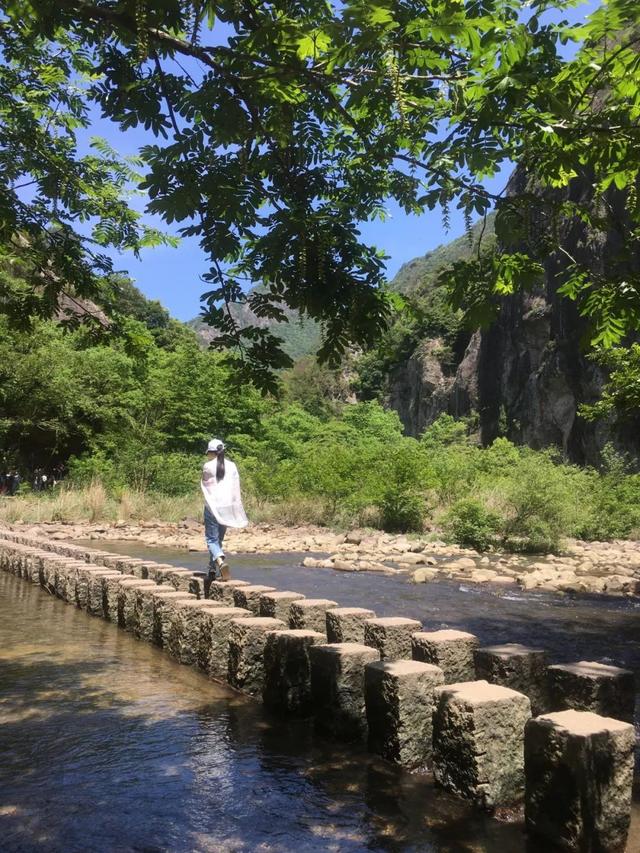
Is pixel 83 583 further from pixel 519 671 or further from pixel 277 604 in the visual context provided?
pixel 519 671

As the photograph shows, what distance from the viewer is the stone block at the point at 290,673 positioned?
469 cm

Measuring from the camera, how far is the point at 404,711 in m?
3.81

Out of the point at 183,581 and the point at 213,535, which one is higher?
the point at 213,535

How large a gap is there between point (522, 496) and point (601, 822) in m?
13.6

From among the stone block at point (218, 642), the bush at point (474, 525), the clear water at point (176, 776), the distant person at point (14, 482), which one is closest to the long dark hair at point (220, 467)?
the clear water at point (176, 776)

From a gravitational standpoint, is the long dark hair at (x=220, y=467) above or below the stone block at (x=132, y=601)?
above

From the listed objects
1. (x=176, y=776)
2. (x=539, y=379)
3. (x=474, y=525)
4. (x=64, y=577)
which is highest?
(x=539, y=379)

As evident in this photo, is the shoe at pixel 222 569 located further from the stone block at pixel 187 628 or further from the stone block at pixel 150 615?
the stone block at pixel 187 628

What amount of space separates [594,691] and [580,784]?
42.6 inches

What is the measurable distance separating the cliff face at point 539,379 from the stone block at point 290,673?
2598cm

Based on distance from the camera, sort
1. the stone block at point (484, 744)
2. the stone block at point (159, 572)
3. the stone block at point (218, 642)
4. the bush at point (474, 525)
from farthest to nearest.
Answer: the bush at point (474, 525)
the stone block at point (159, 572)
the stone block at point (218, 642)
the stone block at point (484, 744)

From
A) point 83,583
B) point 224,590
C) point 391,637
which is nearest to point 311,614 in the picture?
point 391,637

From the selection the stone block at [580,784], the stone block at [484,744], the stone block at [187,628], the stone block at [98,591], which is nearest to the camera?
the stone block at [580,784]

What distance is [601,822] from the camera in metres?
2.89
